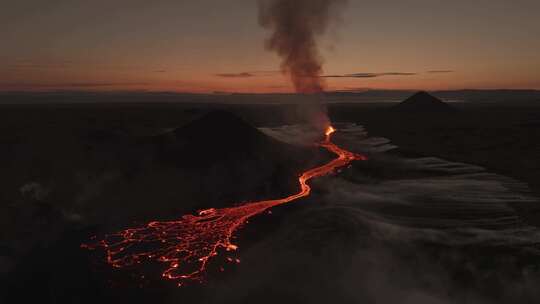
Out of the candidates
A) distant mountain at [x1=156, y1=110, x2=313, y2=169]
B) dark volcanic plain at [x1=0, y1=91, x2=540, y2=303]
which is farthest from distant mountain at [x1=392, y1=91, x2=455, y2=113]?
distant mountain at [x1=156, y1=110, x2=313, y2=169]

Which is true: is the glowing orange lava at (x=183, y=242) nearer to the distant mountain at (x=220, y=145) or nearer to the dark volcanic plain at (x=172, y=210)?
the dark volcanic plain at (x=172, y=210)

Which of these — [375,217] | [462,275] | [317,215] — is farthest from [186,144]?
[462,275]

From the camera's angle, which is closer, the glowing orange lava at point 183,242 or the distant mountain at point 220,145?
the glowing orange lava at point 183,242

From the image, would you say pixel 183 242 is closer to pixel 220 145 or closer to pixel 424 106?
pixel 220 145

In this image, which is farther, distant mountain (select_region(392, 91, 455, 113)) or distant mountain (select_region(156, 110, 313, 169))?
distant mountain (select_region(392, 91, 455, 113))

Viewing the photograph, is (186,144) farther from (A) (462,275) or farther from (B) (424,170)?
(A) (462,275)

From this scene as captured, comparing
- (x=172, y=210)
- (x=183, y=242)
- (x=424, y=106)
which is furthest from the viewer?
(x=424, y=106)

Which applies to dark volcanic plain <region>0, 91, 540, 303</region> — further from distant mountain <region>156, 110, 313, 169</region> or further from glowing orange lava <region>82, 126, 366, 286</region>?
glowing orange lava <region>82, 126, 366, 286</region>

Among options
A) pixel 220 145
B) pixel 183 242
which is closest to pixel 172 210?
pixel 183 242

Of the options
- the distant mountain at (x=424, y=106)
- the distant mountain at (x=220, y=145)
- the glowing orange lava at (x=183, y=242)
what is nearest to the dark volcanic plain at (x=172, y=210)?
the distant mountain at (x=220, y=145)
